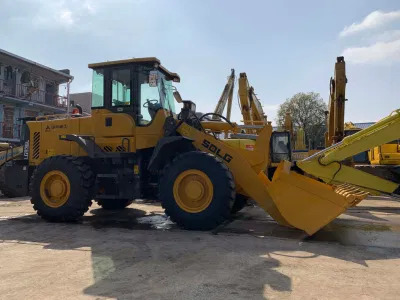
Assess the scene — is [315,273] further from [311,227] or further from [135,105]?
[135,105]

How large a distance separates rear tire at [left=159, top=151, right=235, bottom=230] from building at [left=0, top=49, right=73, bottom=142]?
18.5m

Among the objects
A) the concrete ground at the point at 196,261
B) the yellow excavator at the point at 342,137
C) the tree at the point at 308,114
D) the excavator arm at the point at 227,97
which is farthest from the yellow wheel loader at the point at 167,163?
the tree at the point at 308,114

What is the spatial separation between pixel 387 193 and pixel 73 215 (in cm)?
639

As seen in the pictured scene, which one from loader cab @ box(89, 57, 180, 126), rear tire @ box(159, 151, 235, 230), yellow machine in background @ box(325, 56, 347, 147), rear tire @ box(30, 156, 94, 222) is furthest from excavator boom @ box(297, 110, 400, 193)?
rear tire @ box(30, 156, 94, 222)

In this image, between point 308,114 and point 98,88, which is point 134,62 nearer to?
point 98,88

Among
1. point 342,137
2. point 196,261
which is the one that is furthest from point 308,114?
point 196,261

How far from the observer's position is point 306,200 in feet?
20.1

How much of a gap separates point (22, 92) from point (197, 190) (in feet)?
71.2

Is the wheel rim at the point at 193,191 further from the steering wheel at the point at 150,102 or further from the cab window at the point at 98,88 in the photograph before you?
the cab window at the point at 98,88

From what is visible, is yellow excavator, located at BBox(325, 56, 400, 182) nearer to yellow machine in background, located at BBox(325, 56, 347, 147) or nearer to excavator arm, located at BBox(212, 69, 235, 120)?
yellow machine in background, located at BBox(325, 56, 347, 147)

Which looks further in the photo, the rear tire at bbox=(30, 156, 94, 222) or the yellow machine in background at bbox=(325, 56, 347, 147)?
the yellow machine in background at bbox=(325, 56, 347, 147)

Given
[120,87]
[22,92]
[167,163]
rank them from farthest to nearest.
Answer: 1. [22,92]
2. [120,87]
3. [167,163]

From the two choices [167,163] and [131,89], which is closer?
[167,163]

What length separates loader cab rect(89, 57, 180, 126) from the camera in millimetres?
7633
